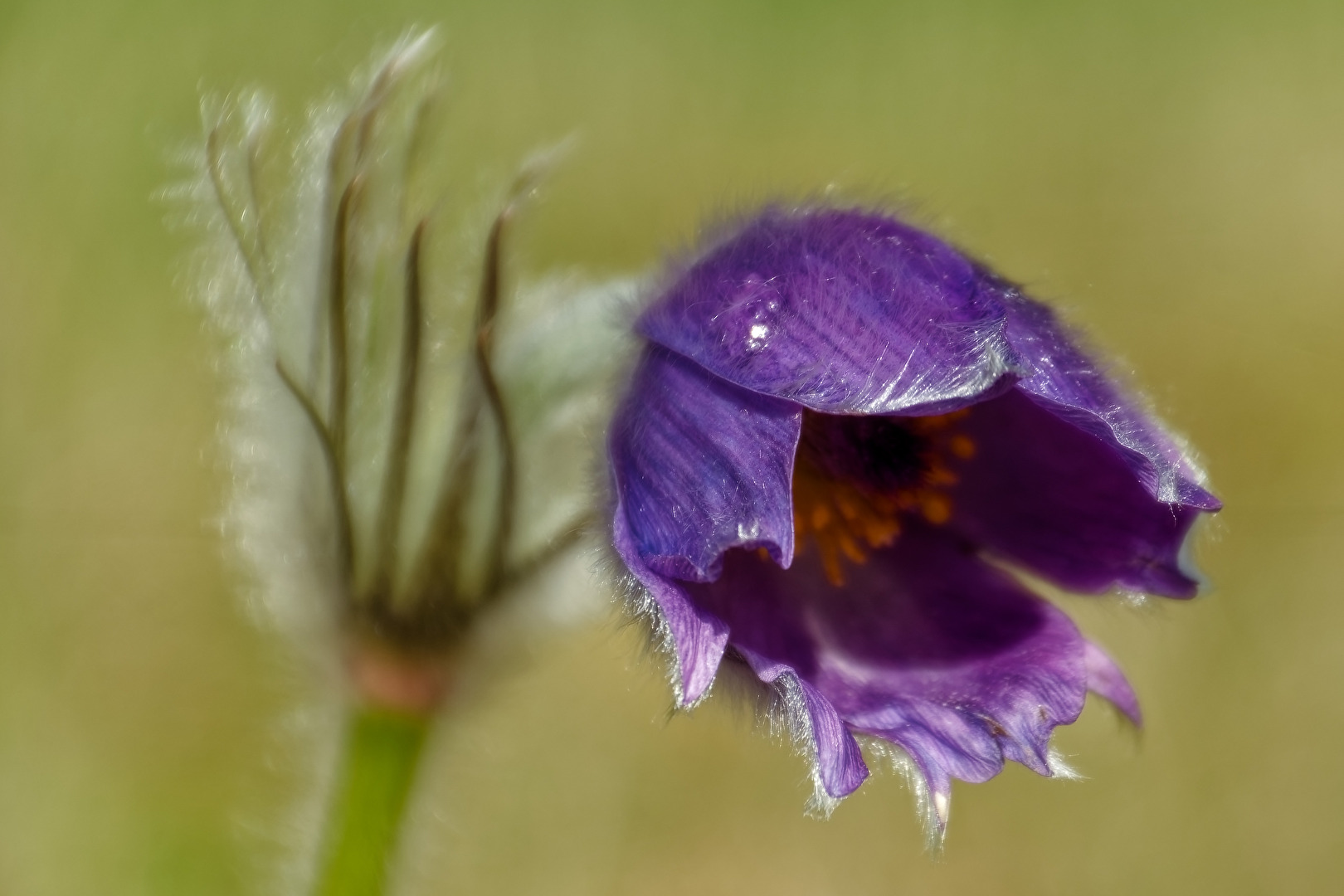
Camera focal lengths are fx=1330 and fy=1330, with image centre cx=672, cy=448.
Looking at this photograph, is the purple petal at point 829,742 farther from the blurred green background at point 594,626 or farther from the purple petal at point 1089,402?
the blurred green background at point 594,626

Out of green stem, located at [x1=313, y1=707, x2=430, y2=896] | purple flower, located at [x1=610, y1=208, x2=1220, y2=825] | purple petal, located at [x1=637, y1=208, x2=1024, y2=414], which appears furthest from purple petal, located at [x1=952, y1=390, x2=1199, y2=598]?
green stem, located at [x1=313, y1=707, x2=430, y2=896]

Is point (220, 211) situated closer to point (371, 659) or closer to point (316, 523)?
point (316, 523)

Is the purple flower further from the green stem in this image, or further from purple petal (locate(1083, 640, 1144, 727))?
the green stem

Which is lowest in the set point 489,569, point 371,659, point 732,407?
point 371,659

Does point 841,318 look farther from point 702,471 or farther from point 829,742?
point 829,742

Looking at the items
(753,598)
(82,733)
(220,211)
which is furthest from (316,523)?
(82,733)

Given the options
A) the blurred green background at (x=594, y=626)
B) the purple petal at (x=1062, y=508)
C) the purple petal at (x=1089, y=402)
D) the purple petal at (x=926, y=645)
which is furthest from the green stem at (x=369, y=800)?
the purple petal at (x=1089, y=402)
